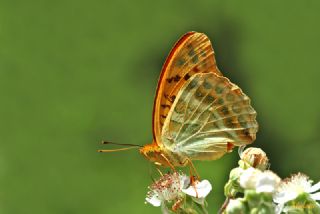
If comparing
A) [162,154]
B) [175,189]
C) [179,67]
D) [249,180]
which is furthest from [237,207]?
[179,67]

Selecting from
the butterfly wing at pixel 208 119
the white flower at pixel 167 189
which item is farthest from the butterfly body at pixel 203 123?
the white flower at pixel 167 189

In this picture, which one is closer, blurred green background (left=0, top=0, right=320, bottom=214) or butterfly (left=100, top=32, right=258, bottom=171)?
butterfly (left=100, top=32, right=258, bottom=171)

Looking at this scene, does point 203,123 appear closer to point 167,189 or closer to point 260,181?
point 167,189

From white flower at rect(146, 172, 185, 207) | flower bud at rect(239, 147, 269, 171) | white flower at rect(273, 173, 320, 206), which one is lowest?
white flower at rect(146, 172, 185, 207)

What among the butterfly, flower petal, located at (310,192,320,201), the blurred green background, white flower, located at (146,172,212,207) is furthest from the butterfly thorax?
the blurred green background

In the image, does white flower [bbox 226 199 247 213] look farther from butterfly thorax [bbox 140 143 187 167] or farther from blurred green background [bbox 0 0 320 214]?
blurred green background [bbox 0 0 320 214]

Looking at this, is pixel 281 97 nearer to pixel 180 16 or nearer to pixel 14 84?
pixel 180 16

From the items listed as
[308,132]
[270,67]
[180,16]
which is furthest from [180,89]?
[180,16]

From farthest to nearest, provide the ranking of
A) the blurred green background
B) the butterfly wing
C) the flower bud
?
1. the blurred green background
2. the butterfly wing
3. the flower bud
